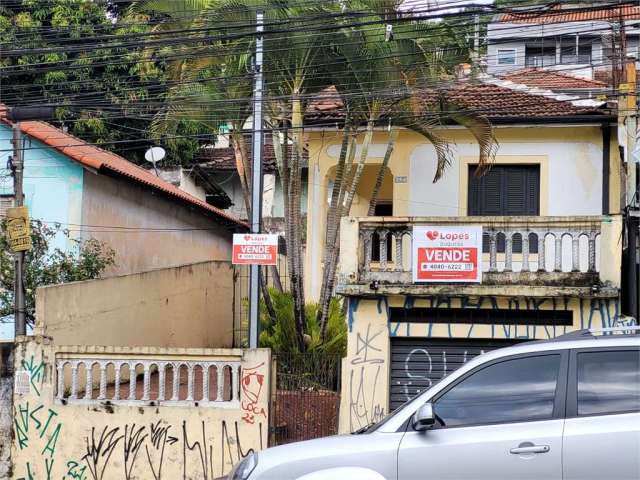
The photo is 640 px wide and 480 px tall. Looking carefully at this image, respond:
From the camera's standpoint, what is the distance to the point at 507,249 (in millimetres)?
12148

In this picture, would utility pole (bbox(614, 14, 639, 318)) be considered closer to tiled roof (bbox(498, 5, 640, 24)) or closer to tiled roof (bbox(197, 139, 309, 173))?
tiled roof (bbox(498, 5, 640, 24))

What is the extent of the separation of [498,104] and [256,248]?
23.7 ft

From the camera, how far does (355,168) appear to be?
18.6 meters

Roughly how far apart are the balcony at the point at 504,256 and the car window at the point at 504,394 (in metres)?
5.93

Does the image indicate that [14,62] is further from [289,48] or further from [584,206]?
[584,206]

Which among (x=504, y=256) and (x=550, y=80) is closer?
(x=504, y=256)

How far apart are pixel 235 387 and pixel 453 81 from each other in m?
7.65

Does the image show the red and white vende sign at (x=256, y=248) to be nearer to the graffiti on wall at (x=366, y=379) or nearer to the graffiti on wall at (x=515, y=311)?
the graffiti on wall at (x=366, y=379)

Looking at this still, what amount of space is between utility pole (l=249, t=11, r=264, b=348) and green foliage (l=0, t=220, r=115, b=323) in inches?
156

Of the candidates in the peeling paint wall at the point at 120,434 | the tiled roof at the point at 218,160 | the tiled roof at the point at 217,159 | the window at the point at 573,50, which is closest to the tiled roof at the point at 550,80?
the window at the point at 573,50

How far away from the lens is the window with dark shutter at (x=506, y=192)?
17984 millimetres

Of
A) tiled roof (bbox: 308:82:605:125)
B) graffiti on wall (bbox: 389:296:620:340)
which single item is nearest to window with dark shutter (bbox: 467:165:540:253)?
tiled roof (bbox: 308:82:605:125)

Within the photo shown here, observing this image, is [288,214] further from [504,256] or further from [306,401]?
[306,401]

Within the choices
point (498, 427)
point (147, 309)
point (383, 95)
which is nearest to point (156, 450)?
point (498, 427)
